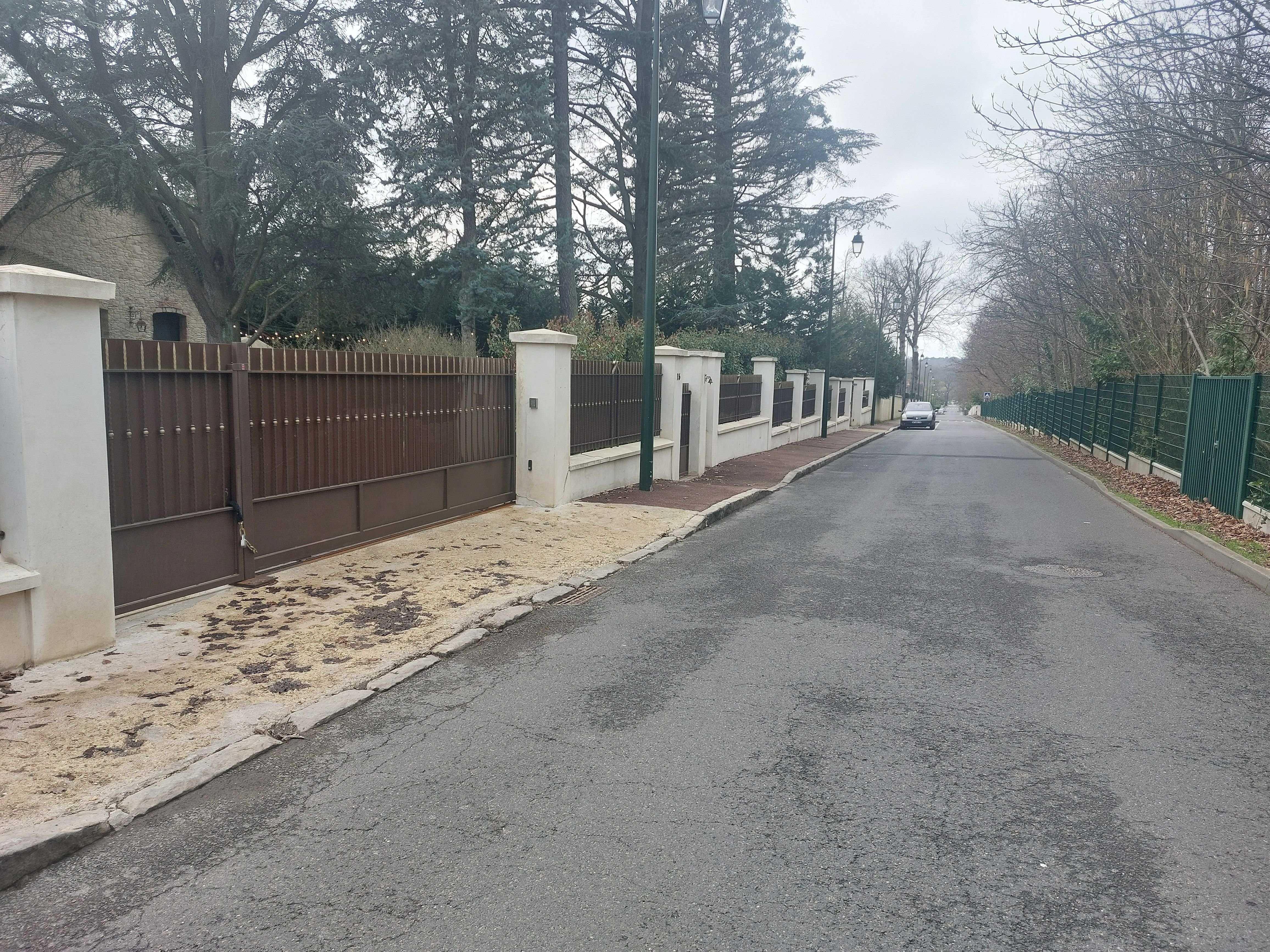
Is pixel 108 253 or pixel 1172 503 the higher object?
pixel 108 253

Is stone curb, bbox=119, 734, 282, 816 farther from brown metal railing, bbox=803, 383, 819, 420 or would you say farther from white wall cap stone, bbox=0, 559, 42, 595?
brown metal railing, bbox=803, 383, 819, 420

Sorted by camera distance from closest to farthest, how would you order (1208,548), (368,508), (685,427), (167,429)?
(167,429) → (368,508) → (1208,548) → (685,427)

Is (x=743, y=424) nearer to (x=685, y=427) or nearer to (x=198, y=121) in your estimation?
(x=685, y=427)

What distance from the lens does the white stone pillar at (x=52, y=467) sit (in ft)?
16.0

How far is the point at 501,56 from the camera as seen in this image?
75.4 ft

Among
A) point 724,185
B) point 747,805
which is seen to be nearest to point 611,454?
point 747,805

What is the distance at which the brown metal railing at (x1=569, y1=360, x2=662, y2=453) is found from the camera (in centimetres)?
1266

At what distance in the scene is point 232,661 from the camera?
17.6 feet

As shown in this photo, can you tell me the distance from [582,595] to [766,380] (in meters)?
16.9

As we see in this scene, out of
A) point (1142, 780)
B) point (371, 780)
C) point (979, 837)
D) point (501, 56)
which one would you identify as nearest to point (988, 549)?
point (1142, 780)

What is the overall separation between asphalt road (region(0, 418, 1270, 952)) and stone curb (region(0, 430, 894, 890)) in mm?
68

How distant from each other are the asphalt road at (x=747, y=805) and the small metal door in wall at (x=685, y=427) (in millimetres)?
9271

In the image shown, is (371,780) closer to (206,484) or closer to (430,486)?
(206,484)

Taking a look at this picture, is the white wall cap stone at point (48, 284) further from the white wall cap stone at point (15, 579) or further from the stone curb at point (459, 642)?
the stone curb at point (459, 642)
